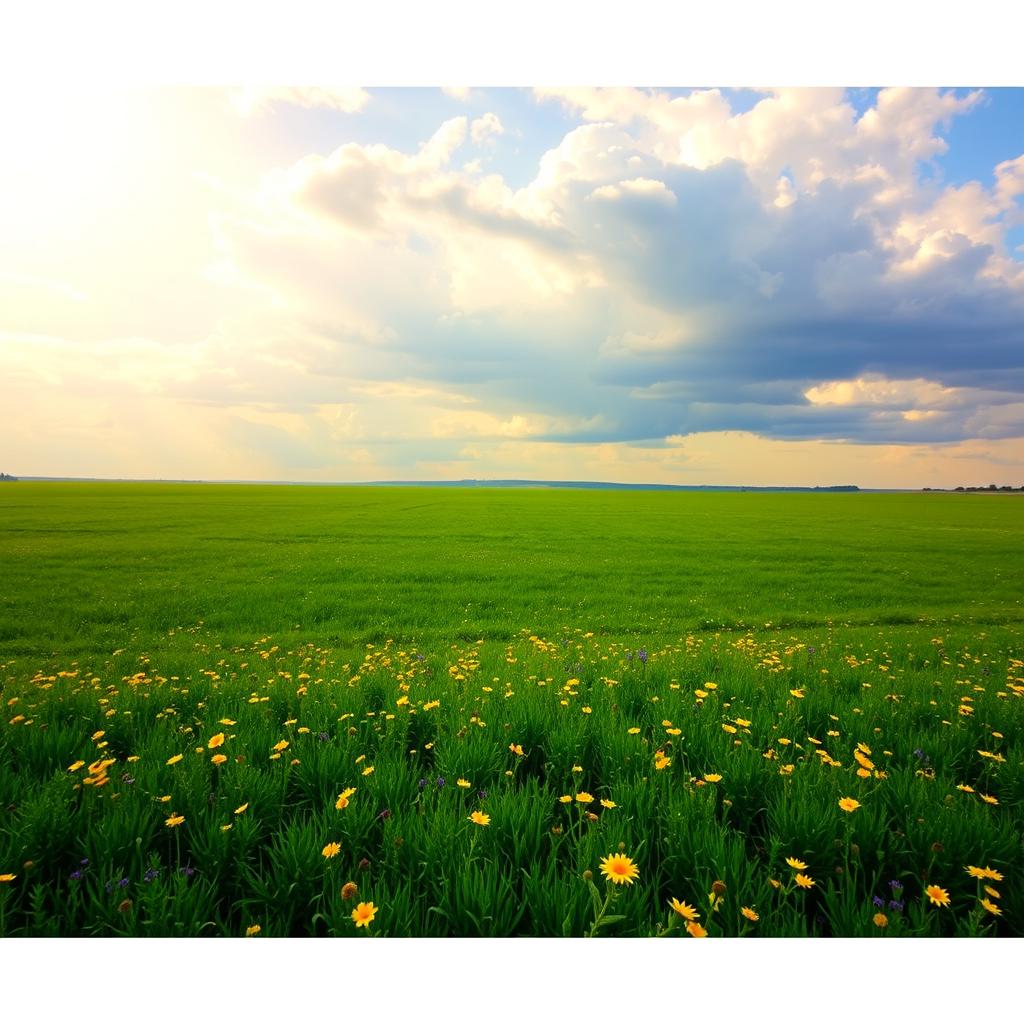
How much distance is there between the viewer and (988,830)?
2277mm

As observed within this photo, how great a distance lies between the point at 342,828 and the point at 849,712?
3.68 m

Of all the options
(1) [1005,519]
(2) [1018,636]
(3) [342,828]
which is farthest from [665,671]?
(1) [1005,519]

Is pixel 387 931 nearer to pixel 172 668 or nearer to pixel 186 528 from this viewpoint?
pixel 172 668

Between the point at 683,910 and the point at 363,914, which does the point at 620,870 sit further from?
the point at 363,914

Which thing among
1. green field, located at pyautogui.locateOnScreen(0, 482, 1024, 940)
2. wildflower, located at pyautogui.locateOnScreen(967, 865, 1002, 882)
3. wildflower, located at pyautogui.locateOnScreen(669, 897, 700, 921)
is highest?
wildflower, located at pyautogui.locateOnScreen(967, 865, 1002, 882)

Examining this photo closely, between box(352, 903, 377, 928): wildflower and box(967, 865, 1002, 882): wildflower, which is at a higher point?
box(967, 865, 1002, 882): wildflower

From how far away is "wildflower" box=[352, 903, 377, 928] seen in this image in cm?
182

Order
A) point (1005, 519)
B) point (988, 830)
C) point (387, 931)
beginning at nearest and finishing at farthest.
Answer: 1. point (387, 931)
2. point (988, 830)
3. point (1005, 519)

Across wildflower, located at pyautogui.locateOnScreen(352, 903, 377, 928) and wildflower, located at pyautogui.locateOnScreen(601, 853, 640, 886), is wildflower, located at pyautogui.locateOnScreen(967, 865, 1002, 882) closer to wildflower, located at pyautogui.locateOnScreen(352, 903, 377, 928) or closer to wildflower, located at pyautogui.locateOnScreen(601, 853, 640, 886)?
wildflower, located at pyautogui.locateOnScreen(601, 853, 640, 886)

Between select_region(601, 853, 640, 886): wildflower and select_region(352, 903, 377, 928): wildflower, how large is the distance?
2.97ft

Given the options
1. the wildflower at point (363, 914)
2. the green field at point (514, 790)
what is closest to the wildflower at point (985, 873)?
the green field at point (514, 790)

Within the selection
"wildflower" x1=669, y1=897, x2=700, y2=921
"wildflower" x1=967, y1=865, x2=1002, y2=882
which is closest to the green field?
"wildflower" x1=669, y1=897, x2=700, y2=921

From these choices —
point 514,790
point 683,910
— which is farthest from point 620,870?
point 514,790

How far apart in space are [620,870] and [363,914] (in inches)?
39.4
